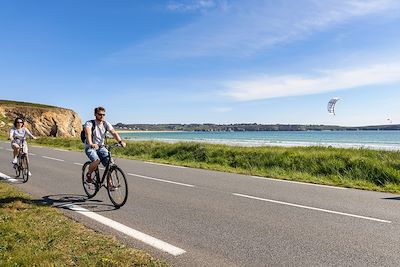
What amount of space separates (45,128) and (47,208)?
238ft

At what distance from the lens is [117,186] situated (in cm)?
729

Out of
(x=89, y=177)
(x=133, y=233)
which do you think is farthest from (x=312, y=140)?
(x=133, y=233)

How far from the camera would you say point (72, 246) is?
451 centimetres

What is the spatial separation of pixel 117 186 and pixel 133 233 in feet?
7.14

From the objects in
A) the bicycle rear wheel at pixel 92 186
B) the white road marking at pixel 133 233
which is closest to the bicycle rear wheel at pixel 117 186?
the bicycle rear wheel at pixel 92 186

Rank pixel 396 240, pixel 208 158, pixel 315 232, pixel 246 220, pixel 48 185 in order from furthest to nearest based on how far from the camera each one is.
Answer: pixel 208 158 → pixel 48 185 → pixel 246 220 → pixel 315 232 → pixel 396 240

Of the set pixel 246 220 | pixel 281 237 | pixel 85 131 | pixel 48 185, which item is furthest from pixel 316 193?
pixel 48 185

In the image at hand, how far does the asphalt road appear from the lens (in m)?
4.36

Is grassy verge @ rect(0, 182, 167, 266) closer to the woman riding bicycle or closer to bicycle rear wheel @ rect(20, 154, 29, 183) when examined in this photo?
bicycle rear wheel @ rect(20, 154, 29, 183)

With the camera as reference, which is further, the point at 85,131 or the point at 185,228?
the point at 85,131

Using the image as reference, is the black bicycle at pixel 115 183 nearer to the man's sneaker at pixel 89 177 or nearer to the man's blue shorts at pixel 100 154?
the man's blue shorts at pixel 100 154

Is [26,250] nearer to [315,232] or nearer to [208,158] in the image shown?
[315,232]

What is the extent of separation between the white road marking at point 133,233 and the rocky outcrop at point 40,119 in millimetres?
68236

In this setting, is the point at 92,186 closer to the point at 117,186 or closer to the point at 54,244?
the point at 117,186
